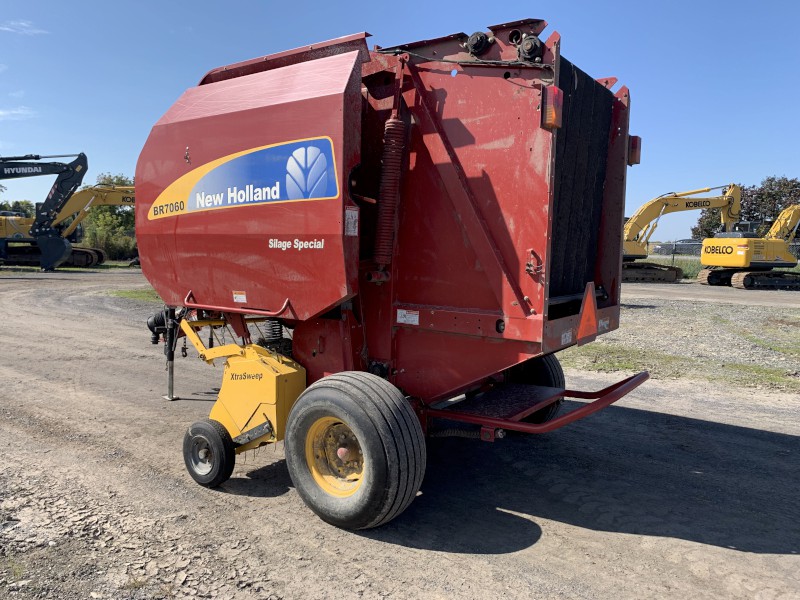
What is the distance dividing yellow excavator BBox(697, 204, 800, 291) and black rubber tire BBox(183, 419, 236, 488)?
82.4 ft

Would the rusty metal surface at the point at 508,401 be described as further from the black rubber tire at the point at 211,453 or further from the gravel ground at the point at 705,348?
the gravel ground at the point at 705,348

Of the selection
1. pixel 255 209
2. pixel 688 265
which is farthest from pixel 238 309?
pixel 688 265

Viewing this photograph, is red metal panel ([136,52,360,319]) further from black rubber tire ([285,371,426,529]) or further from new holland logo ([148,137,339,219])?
black rubber tire ([285,371,426,529])

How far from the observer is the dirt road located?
10.3 feet

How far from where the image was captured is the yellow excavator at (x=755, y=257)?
80.0 feet

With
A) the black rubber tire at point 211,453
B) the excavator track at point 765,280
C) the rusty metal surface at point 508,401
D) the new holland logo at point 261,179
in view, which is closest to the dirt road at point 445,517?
the black rubber tire at point 211,453

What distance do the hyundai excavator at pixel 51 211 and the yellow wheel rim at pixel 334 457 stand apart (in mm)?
25606

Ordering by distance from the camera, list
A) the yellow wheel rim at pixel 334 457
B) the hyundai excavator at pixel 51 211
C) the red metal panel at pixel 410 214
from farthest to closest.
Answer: the hyundai excavator at pixel 51 211
the yellow wheel rim at pixel 334 457
the red metal panel at pixel 410 214

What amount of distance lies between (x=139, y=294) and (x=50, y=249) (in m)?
12.2

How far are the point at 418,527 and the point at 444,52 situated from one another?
3057 millimetres

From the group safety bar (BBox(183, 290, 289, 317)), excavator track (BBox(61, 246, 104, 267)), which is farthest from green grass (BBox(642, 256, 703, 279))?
safety bar (BBox(183, 290, 289, 317))

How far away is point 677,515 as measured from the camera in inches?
154

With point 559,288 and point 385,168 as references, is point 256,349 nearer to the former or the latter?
point 385,168

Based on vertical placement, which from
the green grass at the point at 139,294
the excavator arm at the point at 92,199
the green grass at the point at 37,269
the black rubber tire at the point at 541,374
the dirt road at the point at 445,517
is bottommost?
the dirt road at the point at 445,517
